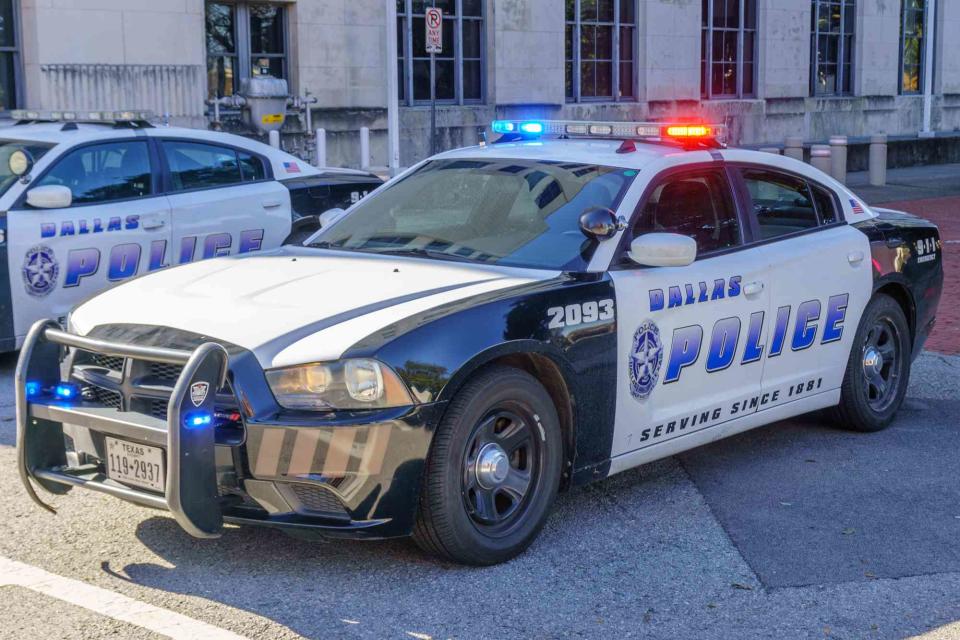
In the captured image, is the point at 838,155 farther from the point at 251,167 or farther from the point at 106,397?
the point at 106,397

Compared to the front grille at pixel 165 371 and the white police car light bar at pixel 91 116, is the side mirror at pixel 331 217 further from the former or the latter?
the white police car light bar at pixel 91 116

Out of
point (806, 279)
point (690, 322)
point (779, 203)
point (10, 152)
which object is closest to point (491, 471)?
point (690, 322)

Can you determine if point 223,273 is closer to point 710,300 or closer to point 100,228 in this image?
point 710,300

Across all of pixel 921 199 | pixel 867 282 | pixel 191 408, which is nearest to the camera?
pixel 191 408

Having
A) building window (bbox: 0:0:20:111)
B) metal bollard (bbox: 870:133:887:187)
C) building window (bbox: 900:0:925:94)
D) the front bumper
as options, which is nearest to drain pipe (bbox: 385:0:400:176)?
building window (bbox: 0:0:20:111)

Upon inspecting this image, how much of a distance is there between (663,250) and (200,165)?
481 cm

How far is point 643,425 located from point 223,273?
5.96 feet

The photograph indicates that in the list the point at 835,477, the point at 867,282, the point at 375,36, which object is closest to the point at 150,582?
the point at 835,477

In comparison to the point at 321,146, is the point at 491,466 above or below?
below

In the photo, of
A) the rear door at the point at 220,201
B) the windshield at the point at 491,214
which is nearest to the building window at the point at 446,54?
the rear door at the point at 220,201

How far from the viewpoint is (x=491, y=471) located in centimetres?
495

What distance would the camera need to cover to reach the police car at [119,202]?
8.37 m

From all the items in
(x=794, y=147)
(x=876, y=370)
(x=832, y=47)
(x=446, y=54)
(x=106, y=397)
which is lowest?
(x=876, y=370)

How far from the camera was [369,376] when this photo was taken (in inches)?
181
